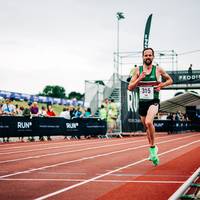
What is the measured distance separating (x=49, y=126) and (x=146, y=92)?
547 inches

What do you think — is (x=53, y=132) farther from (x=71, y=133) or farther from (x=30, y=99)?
(x=30, y=99)

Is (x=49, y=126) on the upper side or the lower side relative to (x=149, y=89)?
lower

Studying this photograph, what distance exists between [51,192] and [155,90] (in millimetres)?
3684

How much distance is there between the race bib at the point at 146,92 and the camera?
853 cm

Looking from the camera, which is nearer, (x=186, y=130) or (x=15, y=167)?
(x=15, y=167)

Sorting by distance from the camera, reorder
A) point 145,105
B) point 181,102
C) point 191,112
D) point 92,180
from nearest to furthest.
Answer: point 92,180
point 145,105
point 191,112
point 181,102

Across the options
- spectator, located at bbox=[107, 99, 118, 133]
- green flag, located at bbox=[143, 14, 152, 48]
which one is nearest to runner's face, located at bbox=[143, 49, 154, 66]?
green flag, located at bbox=[143, 14, 152, 48]

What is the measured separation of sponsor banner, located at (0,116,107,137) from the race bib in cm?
1139

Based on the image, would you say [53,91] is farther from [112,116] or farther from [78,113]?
[112,116]

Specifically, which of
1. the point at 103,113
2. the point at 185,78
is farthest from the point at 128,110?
the point at 185,78

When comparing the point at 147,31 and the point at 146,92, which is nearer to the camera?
the point at 146,92

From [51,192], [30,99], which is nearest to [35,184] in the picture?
[51,192]

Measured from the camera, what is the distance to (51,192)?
5.49 meters

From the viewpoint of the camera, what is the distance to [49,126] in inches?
866
